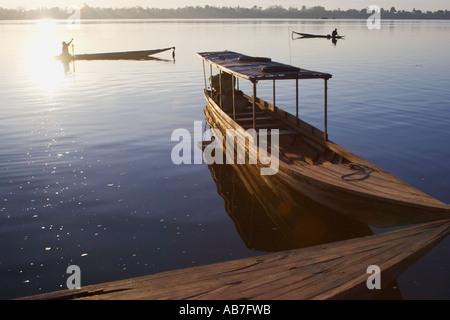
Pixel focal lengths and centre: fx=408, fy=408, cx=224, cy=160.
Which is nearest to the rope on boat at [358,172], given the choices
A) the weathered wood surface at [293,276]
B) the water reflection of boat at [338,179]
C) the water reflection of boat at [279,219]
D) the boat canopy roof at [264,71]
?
the water reflection of boat at [338,179]

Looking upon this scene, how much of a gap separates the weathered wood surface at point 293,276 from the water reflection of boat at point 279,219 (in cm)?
158

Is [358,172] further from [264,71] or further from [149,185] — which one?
[149,185]

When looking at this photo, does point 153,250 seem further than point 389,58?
No

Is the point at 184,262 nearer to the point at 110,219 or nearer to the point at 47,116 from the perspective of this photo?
the point at 110,219

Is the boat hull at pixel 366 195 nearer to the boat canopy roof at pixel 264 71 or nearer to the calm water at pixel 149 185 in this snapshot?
the calm water at pixel 149 185

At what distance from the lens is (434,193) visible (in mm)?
10992

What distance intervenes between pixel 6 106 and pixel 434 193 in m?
22.4

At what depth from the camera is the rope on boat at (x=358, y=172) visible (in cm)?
931

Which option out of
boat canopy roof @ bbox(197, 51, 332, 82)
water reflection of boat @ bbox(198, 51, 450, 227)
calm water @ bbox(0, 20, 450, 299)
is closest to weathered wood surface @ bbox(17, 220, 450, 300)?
water reflection of boat @ bbox(198, 51, 450, 227)

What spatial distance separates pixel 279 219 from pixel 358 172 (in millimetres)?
2184

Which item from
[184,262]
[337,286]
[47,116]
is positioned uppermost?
[47,116]

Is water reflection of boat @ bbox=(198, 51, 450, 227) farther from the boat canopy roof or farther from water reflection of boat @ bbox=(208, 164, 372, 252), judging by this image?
water reflection of boat @ bbox=(208, 164, 372, 252)

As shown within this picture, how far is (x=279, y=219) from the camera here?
9.91 meters

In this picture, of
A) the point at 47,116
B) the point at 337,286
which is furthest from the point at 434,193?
the point at 47,116
